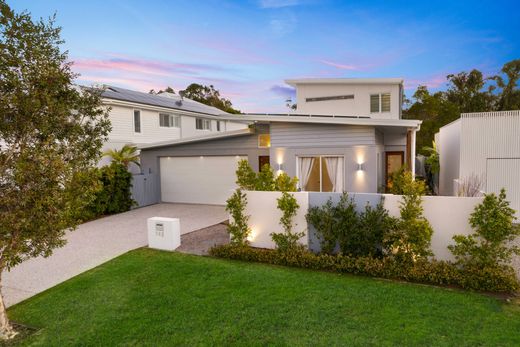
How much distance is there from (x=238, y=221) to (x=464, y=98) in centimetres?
4195

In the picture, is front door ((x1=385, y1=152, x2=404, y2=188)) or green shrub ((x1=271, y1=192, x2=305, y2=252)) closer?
green shrub ((x1=271, y1=192, x2=305, y2=252))

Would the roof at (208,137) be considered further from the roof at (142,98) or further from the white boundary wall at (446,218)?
the white boundary wall at (446,218)

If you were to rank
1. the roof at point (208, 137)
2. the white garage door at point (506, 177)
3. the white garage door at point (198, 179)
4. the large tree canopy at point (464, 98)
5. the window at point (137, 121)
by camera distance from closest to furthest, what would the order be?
the white garage door at point (506, 177) → the roof at point (208, 137) → the white garage door at point (198, 179) → the window at point (137, 121) → the large tree canopy at point (464, 98)

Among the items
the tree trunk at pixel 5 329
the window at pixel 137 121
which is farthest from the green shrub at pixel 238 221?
the window at pixel 137 121

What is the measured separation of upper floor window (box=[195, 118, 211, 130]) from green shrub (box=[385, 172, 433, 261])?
21.1m

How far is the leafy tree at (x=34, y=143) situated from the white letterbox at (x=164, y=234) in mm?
3776

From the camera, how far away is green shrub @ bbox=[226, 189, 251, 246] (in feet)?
26.9

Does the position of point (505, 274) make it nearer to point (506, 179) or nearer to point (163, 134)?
point (506, 179)

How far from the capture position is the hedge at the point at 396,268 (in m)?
5.67

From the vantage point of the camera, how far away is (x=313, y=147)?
39.7ft

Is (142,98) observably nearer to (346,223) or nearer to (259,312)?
(346,223)

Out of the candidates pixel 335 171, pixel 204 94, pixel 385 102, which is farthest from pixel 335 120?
pixel 204 94

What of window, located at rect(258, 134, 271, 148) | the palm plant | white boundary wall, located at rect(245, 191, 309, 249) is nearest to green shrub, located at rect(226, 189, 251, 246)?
white boundary wall, located at rect(245, 191, 309, 249)

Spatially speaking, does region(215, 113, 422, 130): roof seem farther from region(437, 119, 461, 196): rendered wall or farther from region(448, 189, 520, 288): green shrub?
region(448, 189, 520, 288): green shrub
